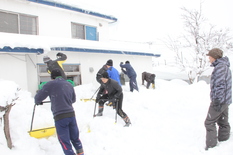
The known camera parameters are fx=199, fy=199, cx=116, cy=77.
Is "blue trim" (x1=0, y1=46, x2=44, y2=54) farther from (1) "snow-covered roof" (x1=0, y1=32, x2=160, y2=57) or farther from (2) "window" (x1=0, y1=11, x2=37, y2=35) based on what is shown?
(2) "window" (x1=0, y1=11, x2=37, y2=35)

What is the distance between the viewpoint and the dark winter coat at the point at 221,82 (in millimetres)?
3639

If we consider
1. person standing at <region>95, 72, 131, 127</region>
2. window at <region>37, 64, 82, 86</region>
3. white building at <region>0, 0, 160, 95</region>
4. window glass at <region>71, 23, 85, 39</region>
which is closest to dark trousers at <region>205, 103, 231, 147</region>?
person standing at <region>95, 72, 131, 127</region>

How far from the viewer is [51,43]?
282 inches

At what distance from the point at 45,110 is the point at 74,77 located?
2.97 metres

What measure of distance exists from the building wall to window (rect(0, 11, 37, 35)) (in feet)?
0.68

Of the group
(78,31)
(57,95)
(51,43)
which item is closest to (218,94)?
(57,95)

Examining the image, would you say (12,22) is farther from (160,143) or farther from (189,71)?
(189,71)

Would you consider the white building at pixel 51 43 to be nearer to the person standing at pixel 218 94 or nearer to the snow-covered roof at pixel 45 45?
the snow-covered roof at pixel 45 45

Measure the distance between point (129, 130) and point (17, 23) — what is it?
692 centimetres

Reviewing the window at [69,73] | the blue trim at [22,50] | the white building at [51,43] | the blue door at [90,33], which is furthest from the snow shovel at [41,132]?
the blue door at [90,33]

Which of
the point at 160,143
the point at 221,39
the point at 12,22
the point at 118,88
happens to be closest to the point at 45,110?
the point at 118,88

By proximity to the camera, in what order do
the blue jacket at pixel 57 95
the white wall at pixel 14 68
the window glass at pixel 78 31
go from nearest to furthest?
1. the blue jacket at pixel 57 95
2. the white wall at pixel 14 68
3. the window glass at pixel 78 31

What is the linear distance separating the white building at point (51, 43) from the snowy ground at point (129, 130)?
1.17 m

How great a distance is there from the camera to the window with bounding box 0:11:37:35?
8328 millimetres
